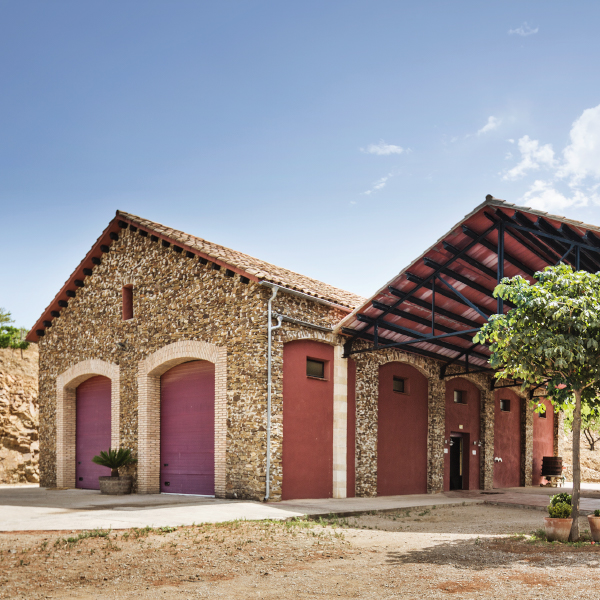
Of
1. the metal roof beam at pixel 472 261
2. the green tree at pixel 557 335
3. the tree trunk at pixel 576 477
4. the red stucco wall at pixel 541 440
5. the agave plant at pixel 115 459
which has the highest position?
the metal roof beam at pixel 472 261

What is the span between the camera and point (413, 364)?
18.9 metres

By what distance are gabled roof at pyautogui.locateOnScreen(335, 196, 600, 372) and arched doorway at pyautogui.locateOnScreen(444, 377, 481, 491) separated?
11.1 feet

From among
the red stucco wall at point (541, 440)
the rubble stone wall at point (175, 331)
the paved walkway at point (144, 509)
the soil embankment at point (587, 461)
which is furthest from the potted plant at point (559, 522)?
the soil embankment at point (587, 461)

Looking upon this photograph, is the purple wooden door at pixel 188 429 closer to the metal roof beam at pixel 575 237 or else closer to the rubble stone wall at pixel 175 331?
the rubble stone wall at pixel 175 331

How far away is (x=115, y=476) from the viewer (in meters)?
15.9

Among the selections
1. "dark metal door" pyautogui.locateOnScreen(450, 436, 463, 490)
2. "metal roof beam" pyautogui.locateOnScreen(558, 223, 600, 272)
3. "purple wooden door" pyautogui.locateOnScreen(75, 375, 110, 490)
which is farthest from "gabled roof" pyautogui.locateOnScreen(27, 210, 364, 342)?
"dark metal door" pyautogui.locateOnScreen(450, 436, 463, 490)

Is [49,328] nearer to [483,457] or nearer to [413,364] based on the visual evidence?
[413,364]

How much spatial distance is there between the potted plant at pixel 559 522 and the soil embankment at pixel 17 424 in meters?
21.1

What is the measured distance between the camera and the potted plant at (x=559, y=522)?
30.5 ft

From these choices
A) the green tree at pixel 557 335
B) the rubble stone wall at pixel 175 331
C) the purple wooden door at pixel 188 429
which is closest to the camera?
the green tree at pixel 557 335

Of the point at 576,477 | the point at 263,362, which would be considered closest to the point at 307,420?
the point at 263,362

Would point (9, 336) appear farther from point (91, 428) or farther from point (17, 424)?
point (91, 428)

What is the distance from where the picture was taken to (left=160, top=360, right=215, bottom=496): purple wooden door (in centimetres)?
1519

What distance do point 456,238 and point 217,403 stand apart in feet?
21.8
